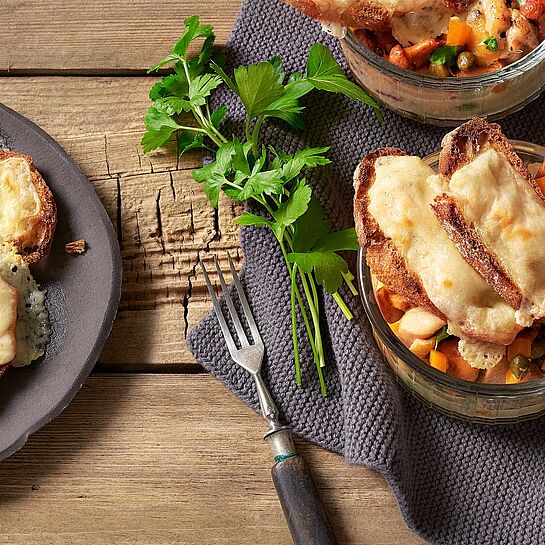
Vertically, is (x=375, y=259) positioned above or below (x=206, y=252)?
above

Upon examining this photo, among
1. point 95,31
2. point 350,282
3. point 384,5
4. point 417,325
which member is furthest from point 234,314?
point 95,31

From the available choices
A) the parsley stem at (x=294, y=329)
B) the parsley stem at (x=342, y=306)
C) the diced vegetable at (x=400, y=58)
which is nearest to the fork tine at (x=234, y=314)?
the parsley stem at (x=294, y=329)

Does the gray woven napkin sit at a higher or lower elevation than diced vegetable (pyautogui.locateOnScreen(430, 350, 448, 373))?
lower

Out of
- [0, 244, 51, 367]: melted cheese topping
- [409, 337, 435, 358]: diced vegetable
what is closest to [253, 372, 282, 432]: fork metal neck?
[409, 337, 435, 358]: diced vegetable

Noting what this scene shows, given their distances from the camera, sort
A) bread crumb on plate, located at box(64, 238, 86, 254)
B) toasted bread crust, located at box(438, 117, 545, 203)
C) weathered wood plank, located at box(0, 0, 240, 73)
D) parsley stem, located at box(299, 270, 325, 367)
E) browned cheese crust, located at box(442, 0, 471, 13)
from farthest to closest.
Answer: weathered wood plank, located at box(0, 0, 240, 73)
bread crumb on plate, located at box(64, 238, 86, 254)
parsley stem, located at box(299, 270, 325, 367)
browned cheese crust, located at box(442, 0, 471, 13)
toasted bread crust, located at box(438, 117, 545, 203)

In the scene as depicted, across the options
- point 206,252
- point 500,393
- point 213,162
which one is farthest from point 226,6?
point 500,393

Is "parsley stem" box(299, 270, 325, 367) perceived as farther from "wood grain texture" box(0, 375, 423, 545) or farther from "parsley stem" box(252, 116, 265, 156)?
"parsley stem" box(252, 116, 265, 156)

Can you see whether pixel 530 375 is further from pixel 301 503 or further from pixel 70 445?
pixel 70 445

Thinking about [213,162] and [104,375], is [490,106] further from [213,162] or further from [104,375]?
[104,375]
